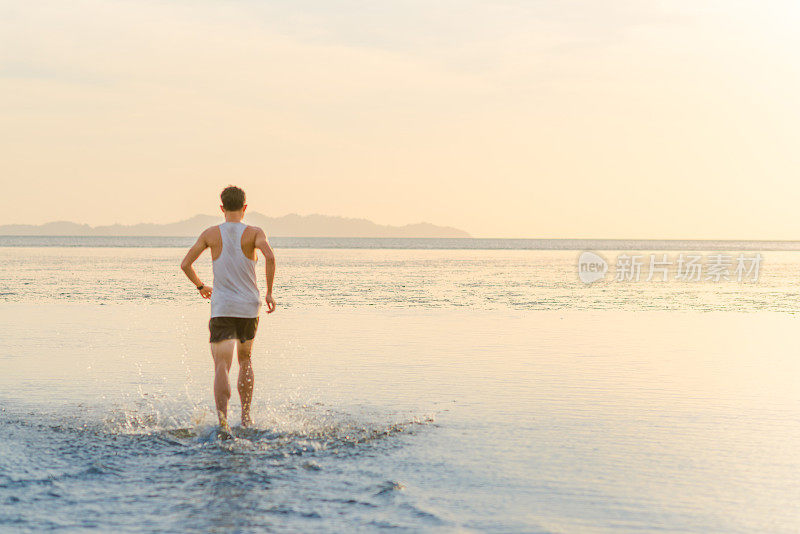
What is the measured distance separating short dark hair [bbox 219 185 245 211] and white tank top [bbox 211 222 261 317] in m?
Result: 0.15

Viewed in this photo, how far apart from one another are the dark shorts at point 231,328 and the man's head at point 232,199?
1034 mm

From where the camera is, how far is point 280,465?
627 centimetres

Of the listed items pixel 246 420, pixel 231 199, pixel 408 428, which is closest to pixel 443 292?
pixel 408 428

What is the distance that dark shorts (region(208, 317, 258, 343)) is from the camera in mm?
7500

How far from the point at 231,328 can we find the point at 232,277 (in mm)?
475

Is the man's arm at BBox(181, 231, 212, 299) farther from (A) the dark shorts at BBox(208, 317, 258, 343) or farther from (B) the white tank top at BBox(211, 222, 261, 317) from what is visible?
(A) the dark shorts at BBox(208, 317, 258, 343)

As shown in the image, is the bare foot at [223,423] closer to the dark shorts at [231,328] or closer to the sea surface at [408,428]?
the sea surface at [408,428]

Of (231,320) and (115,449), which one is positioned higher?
(231,320)

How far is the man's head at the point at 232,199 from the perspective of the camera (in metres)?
7.53

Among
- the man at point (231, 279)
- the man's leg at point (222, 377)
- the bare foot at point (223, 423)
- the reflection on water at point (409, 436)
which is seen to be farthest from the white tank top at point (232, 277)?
the reflection on water at point (409, 436)

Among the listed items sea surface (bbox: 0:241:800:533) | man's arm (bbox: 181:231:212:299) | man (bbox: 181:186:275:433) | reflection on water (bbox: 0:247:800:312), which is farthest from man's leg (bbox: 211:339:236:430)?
reflection on water (bbox: 0:247:800:312)

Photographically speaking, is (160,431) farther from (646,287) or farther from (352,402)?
(646,287)

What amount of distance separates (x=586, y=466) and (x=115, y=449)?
3.84 meters

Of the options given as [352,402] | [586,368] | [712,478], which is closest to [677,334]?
[586,368]
